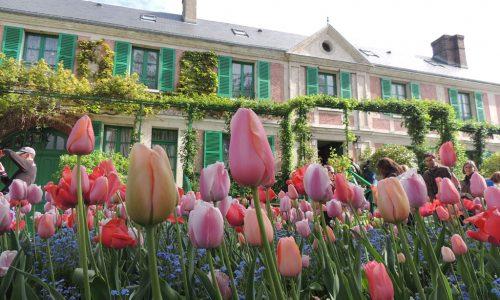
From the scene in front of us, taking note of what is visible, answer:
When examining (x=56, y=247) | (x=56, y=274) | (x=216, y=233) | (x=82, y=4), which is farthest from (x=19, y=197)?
(x=82, y=4)

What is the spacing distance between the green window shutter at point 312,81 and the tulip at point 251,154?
14.7 m

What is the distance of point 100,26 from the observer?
12984 mm

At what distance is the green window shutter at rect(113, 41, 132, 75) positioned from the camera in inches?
510

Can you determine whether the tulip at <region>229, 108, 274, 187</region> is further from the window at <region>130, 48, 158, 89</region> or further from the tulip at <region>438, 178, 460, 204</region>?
the window at <region>130, 48, 158, 89</region>

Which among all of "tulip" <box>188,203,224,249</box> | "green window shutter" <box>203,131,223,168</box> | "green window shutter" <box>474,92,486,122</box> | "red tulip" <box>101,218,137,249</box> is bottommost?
"red tulip" <box>101,218,137,249</box>

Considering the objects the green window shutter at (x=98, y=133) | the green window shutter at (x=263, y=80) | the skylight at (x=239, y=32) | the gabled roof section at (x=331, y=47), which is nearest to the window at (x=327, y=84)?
the gabled roof section at (x=331, y=47)

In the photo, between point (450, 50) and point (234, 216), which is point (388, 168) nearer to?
point (234, 216)

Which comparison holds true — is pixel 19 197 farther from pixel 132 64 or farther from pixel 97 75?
pixel 132 64

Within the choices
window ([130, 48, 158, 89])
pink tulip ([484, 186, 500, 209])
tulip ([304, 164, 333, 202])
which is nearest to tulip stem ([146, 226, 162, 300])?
tulip ([304, 164, 333, 202])

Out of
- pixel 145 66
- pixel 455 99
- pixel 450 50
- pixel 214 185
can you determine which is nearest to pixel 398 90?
pixel 455 99

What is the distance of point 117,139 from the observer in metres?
12.5

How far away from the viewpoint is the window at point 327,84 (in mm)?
15591

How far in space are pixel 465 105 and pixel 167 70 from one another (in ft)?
47.0

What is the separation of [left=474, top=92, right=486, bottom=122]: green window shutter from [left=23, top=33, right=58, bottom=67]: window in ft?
60.6
